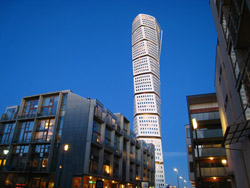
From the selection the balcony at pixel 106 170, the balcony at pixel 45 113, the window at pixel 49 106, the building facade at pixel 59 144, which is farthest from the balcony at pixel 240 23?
the window at pixel 49 106

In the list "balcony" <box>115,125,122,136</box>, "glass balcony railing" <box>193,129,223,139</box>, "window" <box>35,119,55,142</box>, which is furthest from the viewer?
"balcony" <box>115,125,122,136</box>

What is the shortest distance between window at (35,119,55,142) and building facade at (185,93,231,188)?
91.5 feet

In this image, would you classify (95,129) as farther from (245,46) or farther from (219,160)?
(245,46)

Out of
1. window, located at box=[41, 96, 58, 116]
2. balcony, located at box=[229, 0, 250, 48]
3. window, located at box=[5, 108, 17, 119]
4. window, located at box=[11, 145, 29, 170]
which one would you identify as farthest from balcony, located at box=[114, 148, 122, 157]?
balcony, located at box=[229, 0, 250, 48]

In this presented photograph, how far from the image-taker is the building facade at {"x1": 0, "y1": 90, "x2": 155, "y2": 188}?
39406 millimetres

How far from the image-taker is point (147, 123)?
187 meters

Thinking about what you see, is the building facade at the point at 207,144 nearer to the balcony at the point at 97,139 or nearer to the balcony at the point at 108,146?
the balcony at the point at 108,146

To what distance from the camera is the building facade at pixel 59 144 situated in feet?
129

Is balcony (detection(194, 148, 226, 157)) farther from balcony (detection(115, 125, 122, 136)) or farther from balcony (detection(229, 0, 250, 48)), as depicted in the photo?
balcony (detection(229, 0, 250, 48))

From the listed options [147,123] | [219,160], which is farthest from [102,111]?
[147,123]

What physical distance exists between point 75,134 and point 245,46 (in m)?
33.9

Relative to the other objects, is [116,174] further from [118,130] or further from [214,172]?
[214,172]

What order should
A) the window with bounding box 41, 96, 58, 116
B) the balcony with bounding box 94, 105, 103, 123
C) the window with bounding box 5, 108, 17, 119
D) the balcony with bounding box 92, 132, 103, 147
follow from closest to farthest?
the balcony with bounding box 92, 132, 103, 147, the balcony with bounding box 94, 105, 103, 123, the window with bounding box 41, 96, 58, 116, the window with bounding box 5, 108, 17, 119

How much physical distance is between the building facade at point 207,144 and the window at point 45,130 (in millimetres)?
27892
